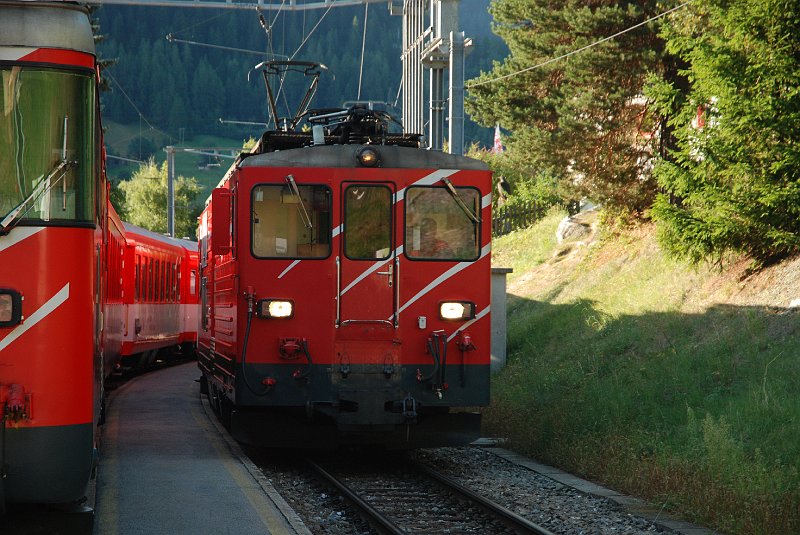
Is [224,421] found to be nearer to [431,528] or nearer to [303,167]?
[303,167]

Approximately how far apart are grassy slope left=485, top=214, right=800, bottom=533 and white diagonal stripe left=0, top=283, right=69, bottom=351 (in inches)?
200

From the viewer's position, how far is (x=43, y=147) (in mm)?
6203

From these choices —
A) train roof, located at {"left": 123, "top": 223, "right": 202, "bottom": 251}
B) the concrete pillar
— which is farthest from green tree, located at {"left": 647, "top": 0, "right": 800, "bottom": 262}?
train roof, located at {"left": 123, "top": 223, "right": 202, "bottom": 251}

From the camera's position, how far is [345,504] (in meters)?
9.88

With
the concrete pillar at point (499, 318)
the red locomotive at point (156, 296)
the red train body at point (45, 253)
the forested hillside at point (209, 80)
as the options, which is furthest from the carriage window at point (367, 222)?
the forested hillside at point (209, 80)

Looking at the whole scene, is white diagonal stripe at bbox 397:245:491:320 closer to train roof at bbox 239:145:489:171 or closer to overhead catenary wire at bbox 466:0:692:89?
train roof at bbox 239:145:489:171

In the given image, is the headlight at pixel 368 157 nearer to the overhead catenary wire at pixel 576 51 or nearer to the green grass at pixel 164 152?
the overhead catenary wire at pixel 576 51

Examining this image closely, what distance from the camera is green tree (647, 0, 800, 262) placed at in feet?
43.7

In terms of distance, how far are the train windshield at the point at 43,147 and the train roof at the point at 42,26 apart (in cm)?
16

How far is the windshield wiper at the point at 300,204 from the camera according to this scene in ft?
35.7

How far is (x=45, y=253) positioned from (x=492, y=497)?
17.0ft

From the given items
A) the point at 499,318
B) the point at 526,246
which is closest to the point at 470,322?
the point at 499,318

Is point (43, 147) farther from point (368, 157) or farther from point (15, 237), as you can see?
point (368, 157)

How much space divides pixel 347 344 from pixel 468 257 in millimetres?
1485
